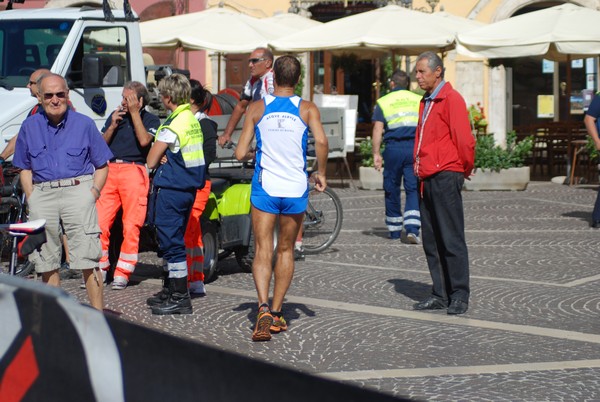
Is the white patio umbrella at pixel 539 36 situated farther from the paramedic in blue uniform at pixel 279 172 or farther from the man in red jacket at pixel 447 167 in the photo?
the paramedic in blue uniform at pixel 279 172

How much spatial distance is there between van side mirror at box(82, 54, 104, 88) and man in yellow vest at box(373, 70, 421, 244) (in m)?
2.90

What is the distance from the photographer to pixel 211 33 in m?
20.1

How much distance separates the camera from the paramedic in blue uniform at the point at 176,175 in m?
8.57

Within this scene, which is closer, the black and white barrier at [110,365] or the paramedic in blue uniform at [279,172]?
the black and white barrier at [110,365]

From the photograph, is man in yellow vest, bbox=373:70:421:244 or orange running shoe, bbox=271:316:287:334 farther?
man in yellow vest, bbox=373:70:421:244

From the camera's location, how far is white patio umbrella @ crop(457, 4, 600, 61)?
1806 cm

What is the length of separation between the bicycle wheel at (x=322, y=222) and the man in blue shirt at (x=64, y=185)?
4286mm

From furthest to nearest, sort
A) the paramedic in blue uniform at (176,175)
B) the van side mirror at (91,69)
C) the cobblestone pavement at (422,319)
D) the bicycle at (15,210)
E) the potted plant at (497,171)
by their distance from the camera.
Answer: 1. the potted plant at (497,171)
2. the van side mirror at (91,69)
3. the bicycle at (15,210)
4. the paramedic in blue uniform at (176,175)
5. the cobblestone pavement at (422,319)

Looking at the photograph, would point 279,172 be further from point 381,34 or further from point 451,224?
point 381,34

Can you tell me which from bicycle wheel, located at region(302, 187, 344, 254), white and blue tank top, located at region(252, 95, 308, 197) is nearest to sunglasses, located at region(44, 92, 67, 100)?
white and blue tank top, located at region(252, 95, 308, 197)

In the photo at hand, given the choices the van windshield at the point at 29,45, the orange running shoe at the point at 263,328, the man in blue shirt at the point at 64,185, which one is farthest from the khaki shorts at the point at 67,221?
the van windshield at the point at 29,45

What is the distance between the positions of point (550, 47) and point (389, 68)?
6849 millimetres

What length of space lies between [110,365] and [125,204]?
6.88 metres

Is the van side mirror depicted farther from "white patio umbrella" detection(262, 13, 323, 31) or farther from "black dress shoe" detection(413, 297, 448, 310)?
"white patio umbrella" detection(262, 13, 323, 31)
